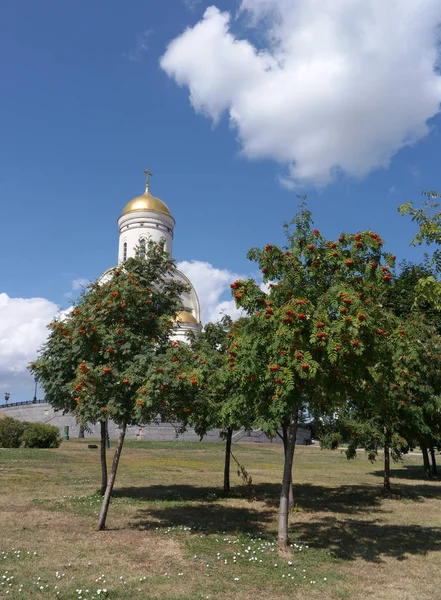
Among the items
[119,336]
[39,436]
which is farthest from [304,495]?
[39,436]

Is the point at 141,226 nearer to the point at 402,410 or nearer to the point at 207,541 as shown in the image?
the point at 402,410

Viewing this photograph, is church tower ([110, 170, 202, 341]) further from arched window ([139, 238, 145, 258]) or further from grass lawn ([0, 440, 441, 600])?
arched window ([139, 238, 145, 258])

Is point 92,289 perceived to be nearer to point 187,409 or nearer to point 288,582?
point 187,409

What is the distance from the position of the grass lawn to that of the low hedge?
12.5 metres

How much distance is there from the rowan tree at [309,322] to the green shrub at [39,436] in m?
27.0

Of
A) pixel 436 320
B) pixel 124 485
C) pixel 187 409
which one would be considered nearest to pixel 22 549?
pixel 187 409

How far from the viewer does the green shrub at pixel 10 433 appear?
111 ft

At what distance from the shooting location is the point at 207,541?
10977 mm

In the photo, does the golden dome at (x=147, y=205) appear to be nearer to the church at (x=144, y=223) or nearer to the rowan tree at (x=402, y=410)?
the church at (x=144, y=223)

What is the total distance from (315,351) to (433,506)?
423 inches

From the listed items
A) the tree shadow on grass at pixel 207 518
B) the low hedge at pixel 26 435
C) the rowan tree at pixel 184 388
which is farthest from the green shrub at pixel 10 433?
the rowan tree at pixel 184 388

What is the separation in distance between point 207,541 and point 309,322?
209 inches

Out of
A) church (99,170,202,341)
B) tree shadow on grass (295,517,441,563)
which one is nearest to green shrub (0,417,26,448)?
tree shadow on grass (295,517,441,563)

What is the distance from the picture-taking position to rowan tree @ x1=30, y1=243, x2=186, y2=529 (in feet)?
36.7
